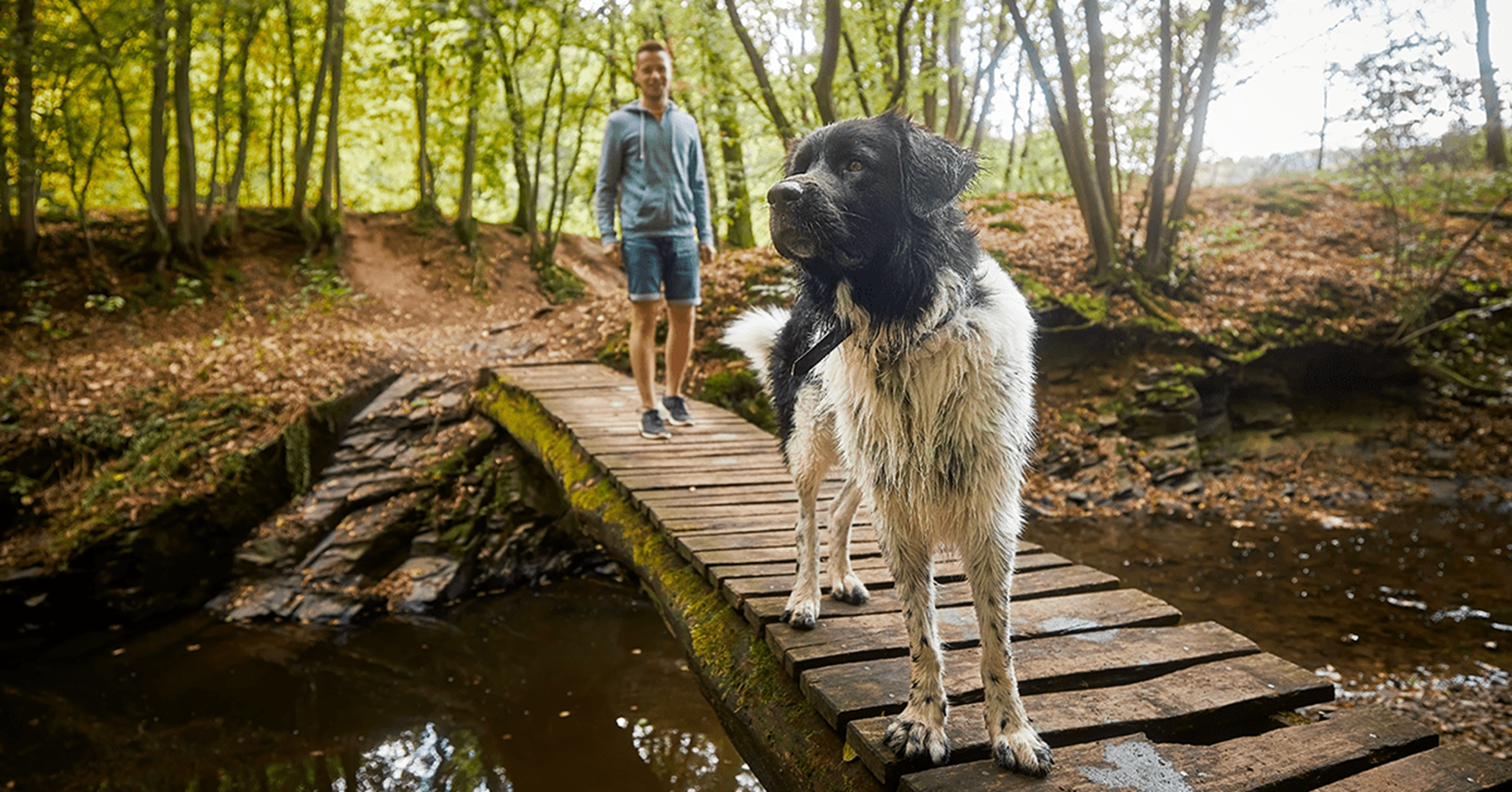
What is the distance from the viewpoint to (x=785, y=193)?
6.22 feet

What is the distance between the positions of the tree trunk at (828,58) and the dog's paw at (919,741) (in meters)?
5.90

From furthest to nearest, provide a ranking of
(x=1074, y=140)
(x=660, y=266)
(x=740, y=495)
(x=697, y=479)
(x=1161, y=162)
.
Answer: (x=1161, y=162), (x=1074, y=140), (x=660, y=266), (x=697, y=479), (x=740, y=495)

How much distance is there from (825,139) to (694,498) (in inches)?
103

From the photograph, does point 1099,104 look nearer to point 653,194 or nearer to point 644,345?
point 653,194

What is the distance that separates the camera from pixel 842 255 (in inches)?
78.5

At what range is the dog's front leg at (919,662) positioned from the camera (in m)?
2.09

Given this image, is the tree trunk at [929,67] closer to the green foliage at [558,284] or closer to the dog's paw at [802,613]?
the green foliage at [558,284]

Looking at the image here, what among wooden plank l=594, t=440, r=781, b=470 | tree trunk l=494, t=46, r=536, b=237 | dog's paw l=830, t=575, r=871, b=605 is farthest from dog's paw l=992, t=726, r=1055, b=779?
tree trunk l=494, t=46, r=536, b=237

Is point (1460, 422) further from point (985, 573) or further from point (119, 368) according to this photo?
point (119, 368)

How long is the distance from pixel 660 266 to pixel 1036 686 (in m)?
3.42

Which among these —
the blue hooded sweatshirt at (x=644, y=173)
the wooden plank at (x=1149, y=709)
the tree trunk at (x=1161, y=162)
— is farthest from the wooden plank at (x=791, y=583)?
the tree trunk at (x=1161, y=162)

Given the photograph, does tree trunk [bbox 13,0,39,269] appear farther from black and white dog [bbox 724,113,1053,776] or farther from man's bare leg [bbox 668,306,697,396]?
black and white dog [bbox 724,113,1053,776]

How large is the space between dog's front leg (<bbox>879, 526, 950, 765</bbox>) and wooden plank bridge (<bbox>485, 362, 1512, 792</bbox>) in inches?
1.9

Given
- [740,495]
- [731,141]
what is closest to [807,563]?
[740,495]
